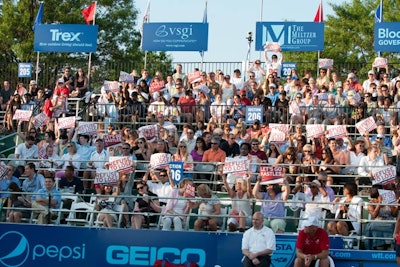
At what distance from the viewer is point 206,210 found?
18.6 meters

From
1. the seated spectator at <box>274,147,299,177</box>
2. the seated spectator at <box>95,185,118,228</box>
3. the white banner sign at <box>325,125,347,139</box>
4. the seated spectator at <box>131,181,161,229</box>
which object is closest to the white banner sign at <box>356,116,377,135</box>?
the white banner sign at <box>325,125,347,139</box>

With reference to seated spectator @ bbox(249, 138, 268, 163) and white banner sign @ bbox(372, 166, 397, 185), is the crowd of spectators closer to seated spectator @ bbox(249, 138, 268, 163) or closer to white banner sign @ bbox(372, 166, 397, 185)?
seated spectator @ bbox(249, 138, 268, 163)

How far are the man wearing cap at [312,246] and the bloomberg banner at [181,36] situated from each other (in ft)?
42.4

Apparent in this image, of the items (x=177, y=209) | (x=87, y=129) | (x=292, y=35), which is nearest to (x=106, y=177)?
(x=177, y=209)

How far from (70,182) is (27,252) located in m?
2.05

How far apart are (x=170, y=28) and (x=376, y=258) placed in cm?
1367

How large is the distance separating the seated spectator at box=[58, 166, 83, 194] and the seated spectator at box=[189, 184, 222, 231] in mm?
2928

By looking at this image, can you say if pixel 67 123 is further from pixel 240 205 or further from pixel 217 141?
pixel 240 205

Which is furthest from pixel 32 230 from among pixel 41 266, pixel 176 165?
pixel 176 165

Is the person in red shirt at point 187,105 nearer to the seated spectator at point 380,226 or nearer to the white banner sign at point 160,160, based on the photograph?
the white banner sign at point 160,160

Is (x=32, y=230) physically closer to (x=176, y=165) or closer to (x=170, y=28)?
(x=176, y=165)

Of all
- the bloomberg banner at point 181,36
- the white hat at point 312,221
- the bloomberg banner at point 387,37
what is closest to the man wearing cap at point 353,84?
the bloomberg banner at point 387,37

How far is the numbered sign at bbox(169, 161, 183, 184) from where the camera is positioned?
19062 mm

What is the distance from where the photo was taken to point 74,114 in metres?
27.0
